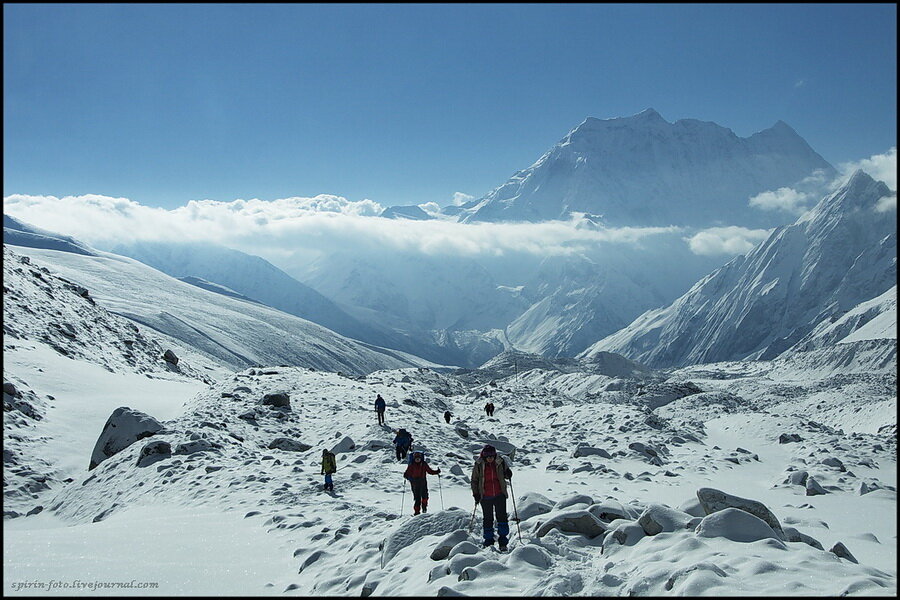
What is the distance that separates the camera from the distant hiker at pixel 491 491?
10842 mm

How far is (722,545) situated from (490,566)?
391cm

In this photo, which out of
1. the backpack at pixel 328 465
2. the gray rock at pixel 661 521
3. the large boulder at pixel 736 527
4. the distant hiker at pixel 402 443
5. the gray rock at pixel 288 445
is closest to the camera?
the large boulder at pixel 736 527

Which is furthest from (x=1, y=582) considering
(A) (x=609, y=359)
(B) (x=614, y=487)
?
(A) (x=609, y=359)

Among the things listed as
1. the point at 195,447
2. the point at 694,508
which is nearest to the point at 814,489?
the point at 694,508

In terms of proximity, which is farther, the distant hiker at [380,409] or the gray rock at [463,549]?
the distant hiker at [380,409]

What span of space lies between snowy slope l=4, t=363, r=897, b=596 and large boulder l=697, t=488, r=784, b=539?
26cm

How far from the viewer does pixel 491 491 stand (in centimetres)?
1116

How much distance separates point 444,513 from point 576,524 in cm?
300

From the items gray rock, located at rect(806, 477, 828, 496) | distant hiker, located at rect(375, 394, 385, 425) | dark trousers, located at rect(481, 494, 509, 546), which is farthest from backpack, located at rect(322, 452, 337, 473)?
gray rock, located at rect(806, 477, 828, 496)

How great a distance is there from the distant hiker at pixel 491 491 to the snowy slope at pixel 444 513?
52 cm

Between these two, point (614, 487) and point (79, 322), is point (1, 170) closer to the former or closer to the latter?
point (614, 487)

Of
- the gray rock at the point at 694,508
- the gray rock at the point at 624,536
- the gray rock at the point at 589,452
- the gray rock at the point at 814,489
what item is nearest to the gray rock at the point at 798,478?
the gray rock at the point at 814,489

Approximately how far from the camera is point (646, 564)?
912 centimetres

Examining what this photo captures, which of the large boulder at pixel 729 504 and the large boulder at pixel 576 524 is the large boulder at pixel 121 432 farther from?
the large boulder at pixel 729 504
